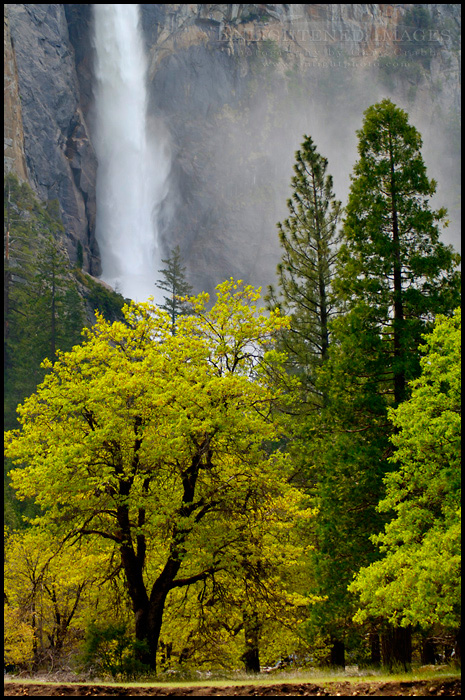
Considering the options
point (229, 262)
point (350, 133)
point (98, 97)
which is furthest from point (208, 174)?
point (350, 133)

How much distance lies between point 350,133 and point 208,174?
48.9 m

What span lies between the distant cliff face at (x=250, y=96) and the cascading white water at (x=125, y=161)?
14.7 ft

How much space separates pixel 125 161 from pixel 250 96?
54.5 metres

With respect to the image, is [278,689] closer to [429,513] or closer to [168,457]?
[429,513]

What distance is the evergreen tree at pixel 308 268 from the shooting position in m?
21.7

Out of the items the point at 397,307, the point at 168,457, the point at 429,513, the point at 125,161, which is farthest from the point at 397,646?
the point at 125,161

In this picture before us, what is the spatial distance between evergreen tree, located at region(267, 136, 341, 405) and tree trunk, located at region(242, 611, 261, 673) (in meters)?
7.95

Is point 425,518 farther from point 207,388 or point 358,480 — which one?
point 207,388

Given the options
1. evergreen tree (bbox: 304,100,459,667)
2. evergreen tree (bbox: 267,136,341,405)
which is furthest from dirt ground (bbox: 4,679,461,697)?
evergreen tree (bbox: 267,136,341,405)

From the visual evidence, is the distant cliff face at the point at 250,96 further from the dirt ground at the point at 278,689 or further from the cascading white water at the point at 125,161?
the dirt ground at the point at 278,689

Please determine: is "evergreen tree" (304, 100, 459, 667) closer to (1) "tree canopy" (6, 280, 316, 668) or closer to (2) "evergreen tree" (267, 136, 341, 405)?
(1) "tree canopy" (6, 280, 316, 668)

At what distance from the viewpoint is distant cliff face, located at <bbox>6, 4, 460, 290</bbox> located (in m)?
109

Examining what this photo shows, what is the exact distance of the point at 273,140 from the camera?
15275 centimetres

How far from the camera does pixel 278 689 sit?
876cm
